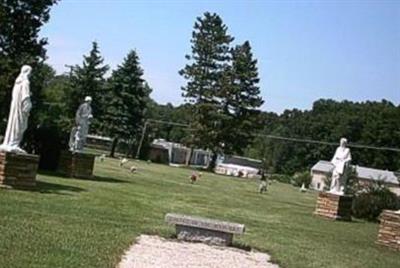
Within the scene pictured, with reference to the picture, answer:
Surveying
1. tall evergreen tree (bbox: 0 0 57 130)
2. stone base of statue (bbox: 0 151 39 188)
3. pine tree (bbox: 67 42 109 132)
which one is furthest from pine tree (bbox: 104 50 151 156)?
stone base of statue (bbox: 0 151 39 188)

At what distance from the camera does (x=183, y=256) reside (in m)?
9.94

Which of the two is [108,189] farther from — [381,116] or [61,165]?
[381,116]

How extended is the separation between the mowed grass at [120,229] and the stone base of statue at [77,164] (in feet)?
8.93

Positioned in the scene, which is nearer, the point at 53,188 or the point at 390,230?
the point at 390,230

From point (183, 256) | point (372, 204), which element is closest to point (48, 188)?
point (183, 256)

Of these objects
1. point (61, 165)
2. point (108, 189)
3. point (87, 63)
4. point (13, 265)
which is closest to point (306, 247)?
point (13, 265)

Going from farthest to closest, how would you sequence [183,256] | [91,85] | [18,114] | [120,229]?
[91,85] → [18,114] → [120,229] → [183,256]

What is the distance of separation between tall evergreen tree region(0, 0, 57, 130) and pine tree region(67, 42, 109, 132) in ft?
119

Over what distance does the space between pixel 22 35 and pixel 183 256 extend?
18.4 metres

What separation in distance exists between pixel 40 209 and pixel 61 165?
12.0 m

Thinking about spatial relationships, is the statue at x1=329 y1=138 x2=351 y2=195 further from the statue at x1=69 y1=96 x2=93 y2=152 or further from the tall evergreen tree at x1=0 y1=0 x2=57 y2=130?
the tall evergreen tree at x1=0 y1=0 x2=57 y2=130

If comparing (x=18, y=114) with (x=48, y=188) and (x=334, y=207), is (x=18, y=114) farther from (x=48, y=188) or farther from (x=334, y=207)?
(x=334, y=207)

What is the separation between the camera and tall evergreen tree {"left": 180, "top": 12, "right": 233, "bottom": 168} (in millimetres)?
66875

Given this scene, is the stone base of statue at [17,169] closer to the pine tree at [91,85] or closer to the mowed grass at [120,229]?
the mowed grass at [120,229]
